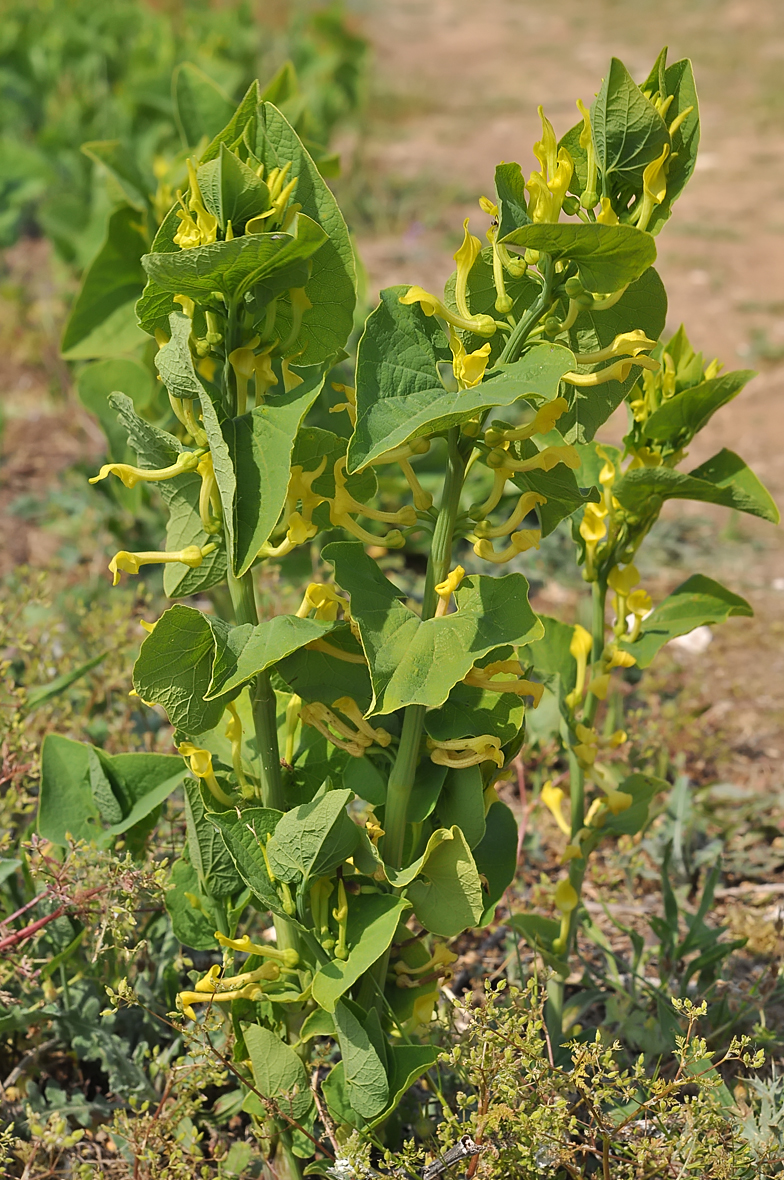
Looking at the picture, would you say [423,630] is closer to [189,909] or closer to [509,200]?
[509,200]

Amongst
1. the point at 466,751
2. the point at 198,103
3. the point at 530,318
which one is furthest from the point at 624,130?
the point at 198,103

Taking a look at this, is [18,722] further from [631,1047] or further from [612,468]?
[631,1047]

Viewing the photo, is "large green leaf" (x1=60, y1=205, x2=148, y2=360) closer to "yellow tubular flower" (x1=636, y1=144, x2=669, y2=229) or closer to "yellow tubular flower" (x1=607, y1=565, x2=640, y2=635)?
"yellow tubular flower" (x1=607, y1=565, x2=640, y2=635)

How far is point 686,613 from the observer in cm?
144

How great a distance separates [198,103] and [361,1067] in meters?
1.90

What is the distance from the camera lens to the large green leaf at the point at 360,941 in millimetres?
1141

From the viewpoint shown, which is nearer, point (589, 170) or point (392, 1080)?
point (589, 170)

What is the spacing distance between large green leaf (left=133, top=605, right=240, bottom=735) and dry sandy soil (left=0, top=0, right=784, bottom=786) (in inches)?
61.3

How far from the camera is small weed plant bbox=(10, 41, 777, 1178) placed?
1018 millimetres

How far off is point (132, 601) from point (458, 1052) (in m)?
1.33

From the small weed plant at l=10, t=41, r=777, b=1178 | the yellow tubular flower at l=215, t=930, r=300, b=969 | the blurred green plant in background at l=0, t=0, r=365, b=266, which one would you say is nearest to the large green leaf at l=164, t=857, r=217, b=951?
the small weed plant at l=10, t=41, r=777, b=1178

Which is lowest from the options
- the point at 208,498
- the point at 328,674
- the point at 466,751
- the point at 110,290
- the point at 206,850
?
the point at 206,850

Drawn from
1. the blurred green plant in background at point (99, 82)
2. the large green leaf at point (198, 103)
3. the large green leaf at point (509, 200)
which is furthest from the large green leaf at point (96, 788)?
the blurred green plant in background at point (99, 82)

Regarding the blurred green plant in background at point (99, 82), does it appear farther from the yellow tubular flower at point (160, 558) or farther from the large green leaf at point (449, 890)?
the large green leaf at point (449, 890)
